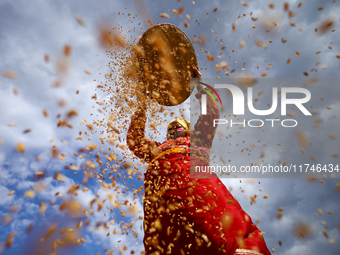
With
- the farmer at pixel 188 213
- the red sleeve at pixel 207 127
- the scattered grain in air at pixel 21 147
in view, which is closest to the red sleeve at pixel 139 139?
the farmer at pixel 188 213

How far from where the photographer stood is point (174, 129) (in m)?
3.51

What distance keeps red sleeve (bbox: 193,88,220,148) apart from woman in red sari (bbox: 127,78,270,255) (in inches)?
23.2

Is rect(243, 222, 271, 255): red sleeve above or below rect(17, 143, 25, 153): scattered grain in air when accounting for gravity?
below

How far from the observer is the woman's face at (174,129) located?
135 inches

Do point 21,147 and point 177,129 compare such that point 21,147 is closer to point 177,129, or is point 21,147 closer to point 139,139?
point 139,139

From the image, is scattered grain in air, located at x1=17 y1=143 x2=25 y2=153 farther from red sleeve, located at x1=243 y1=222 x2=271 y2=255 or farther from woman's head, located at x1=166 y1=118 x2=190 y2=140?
red sleeve, located at x1=243 y1=222 x2=271 y2=255

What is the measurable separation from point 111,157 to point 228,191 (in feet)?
5.15

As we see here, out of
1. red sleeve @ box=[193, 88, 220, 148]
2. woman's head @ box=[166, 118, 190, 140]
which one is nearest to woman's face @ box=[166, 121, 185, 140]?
woman's head @ box=[166, 118, 190, 140]

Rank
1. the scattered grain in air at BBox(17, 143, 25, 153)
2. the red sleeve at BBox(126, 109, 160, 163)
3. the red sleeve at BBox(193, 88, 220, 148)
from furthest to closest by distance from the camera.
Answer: the red sleeve at BBox(193, 88, 220, 148), the red sleeve at BBox(126, 109, 160, 163), the scattered grain in air at BBox(17, 143, 25, 153)

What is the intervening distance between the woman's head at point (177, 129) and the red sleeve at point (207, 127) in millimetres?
203

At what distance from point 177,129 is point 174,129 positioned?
0.19ft

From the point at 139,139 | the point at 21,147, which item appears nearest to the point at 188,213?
the point at 139,139

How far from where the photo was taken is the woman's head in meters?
3.38

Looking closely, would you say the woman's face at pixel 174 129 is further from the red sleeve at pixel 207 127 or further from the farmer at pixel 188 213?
the farmer at pixel 188 213
